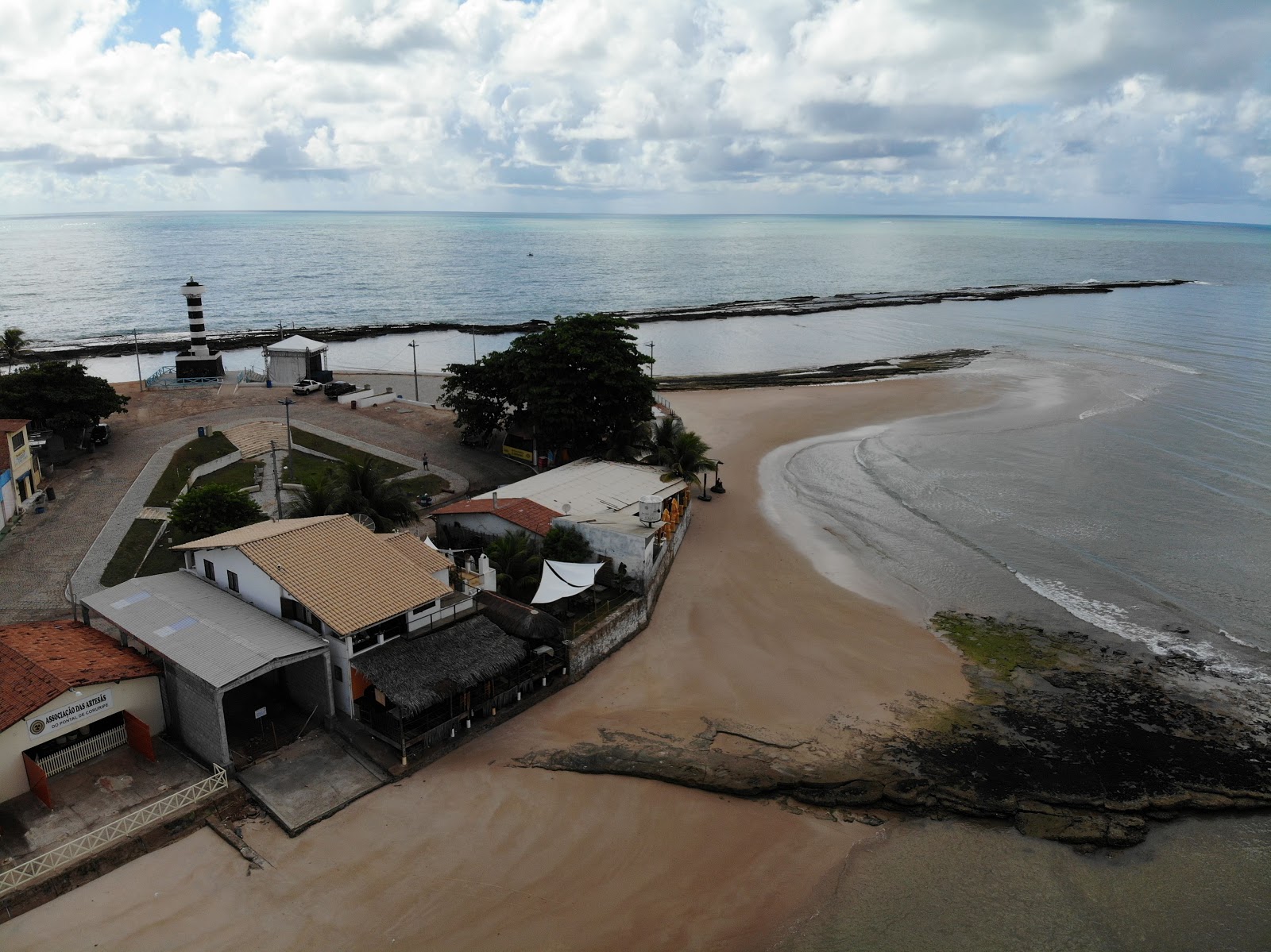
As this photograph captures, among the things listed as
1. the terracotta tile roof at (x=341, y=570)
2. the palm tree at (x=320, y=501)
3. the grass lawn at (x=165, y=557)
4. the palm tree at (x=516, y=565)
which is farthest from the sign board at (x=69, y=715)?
the palm tree at (x=516, y=565)

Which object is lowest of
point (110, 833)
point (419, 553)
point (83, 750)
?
point (110, 833)

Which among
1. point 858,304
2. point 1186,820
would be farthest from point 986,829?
point 858,304

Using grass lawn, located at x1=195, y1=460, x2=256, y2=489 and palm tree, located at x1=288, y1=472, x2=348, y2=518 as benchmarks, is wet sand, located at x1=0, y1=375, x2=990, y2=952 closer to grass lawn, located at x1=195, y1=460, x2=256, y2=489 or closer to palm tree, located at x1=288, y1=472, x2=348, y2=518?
palm tree, located at x1=288, y1=472, x2=348, y2=518

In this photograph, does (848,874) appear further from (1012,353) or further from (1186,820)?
(1012,353)

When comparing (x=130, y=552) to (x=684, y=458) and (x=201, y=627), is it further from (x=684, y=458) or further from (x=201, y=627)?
(x=684, y=458)

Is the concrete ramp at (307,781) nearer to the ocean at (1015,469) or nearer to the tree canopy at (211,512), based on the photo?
the ocean at (1015,469)

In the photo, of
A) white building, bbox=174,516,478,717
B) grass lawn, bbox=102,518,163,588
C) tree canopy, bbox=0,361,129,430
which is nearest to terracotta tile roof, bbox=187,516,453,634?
white building, bbox=174,516,478,717

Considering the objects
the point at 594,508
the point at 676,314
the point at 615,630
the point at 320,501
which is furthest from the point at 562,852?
the point at 676,314
